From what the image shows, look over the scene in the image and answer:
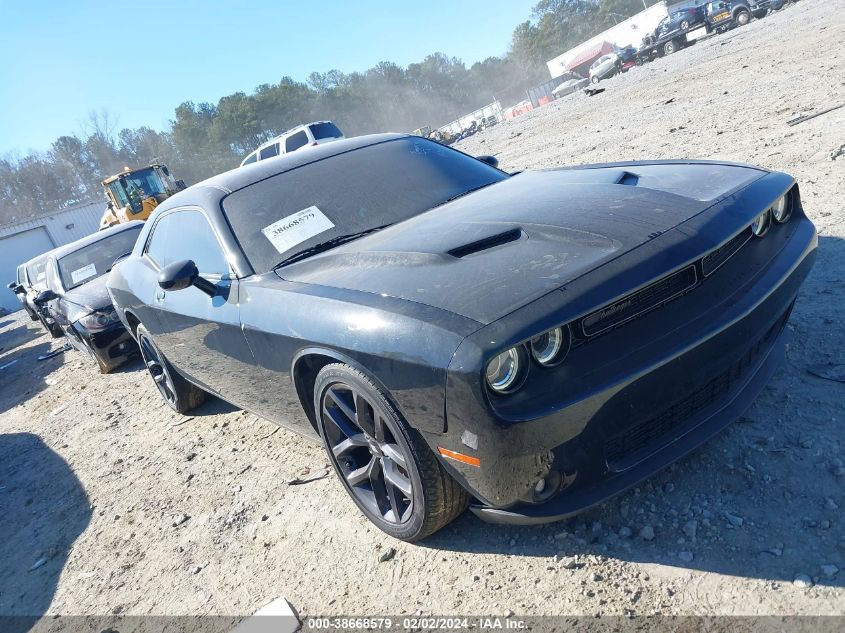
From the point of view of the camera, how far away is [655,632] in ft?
5.56

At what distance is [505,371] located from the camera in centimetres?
181

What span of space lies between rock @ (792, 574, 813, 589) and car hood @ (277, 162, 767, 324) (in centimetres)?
107

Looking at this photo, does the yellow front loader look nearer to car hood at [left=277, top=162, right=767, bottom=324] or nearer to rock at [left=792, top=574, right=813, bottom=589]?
car hood at [left=277, top=162, right=767, bottom=324]

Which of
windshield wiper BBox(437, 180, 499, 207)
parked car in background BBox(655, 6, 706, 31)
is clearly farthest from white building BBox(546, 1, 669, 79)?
windshield wiper BBox(437, 180, 499, 207)

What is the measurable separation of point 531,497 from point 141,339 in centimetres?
393

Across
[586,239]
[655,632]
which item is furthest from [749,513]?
[586,239]

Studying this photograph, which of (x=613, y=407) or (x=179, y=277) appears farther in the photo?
(x=179, y=277)

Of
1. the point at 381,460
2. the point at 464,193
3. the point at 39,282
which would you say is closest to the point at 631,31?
the point at 39,282

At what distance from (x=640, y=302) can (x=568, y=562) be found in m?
0.93

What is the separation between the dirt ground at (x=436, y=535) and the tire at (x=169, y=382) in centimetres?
13

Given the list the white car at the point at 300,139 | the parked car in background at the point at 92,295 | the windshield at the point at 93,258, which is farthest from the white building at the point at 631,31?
the parked car in background at the point at 92,295

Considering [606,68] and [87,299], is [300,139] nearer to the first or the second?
[87,299]

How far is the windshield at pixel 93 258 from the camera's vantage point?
25.6 feet

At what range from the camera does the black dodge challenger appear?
179 centimetres
